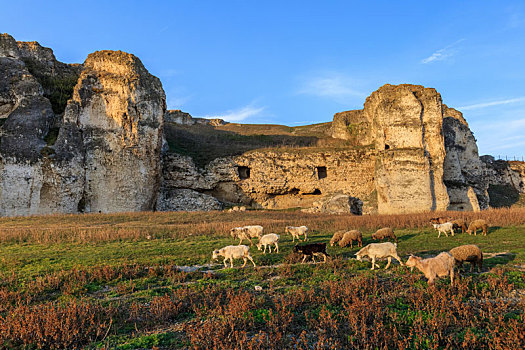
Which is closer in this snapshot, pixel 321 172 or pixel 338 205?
pixel 338 205

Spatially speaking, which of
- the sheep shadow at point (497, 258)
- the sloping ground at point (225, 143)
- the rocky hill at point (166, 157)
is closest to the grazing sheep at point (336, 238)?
the sheep shadow at point (497, 258)

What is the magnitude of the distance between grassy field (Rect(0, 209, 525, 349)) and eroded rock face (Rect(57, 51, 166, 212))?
64.6ft

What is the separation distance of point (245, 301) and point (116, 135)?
32060 millimetres

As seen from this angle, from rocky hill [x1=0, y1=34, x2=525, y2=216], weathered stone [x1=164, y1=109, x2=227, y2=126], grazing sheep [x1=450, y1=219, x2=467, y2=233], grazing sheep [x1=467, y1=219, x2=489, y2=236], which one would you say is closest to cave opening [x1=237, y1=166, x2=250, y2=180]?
rocky hill [x1=0, y1=34, x2=525, y2=216]

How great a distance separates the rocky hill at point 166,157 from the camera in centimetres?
3123

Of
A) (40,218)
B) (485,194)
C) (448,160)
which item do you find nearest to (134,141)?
(40,218)

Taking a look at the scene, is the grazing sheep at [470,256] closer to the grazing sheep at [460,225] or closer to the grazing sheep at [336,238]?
the grazing sheep at [336,238]

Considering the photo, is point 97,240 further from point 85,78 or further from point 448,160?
point 448,160

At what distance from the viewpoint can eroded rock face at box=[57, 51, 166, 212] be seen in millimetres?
33250

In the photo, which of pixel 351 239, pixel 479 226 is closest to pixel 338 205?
pixel 479 226

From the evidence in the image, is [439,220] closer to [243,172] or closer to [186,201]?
[243,172]

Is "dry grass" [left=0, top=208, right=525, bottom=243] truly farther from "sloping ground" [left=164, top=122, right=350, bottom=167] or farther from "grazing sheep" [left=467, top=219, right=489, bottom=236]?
"sloping ground" [left=164, top=122, right=350, bottom=167]

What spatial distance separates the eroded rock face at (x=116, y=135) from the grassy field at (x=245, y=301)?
64.6 feet

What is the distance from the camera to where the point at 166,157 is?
40.4 metres
